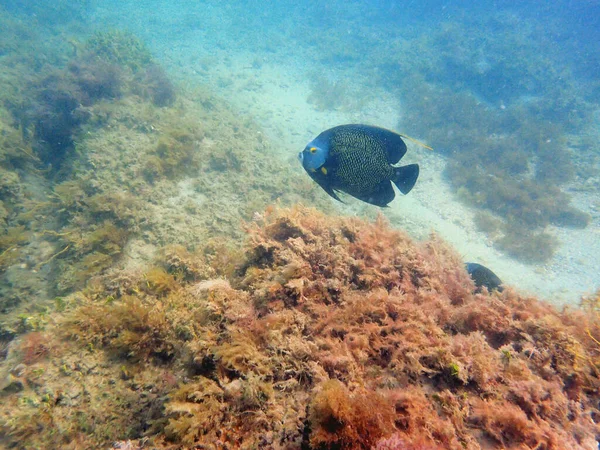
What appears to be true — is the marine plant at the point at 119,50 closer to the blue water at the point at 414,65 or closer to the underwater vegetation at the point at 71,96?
the underwater vegetation at the point at 71,96

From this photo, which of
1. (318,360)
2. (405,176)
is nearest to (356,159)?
(405,176)

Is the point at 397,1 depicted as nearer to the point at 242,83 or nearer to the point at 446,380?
the point at 242,83

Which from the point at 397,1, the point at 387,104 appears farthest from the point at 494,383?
the point at 397,1

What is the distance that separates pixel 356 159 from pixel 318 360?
67.8 inches

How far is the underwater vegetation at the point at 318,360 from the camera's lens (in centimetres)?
154

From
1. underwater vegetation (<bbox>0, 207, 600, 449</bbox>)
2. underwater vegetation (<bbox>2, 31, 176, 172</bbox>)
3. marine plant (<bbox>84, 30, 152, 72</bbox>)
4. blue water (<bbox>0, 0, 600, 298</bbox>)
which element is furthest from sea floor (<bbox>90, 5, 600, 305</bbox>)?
underwater vegetation (<bbox>2, 31, 176, 172</bbox>)

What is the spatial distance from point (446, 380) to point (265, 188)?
6.43m

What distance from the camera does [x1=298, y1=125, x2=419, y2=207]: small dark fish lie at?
2566 mm

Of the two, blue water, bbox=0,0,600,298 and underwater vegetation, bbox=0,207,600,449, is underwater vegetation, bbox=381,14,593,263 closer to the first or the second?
blue water, bbox=0,0,600,298

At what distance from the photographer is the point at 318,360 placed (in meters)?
1.87

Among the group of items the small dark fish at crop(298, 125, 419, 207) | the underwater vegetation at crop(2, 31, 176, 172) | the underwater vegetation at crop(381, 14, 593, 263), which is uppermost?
the underwater vegetation at crop(381, 14, 593, 263)

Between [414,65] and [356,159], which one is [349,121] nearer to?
[414,65]

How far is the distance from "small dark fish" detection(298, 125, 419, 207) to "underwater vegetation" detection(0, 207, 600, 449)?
57cm

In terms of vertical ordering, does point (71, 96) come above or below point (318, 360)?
below
